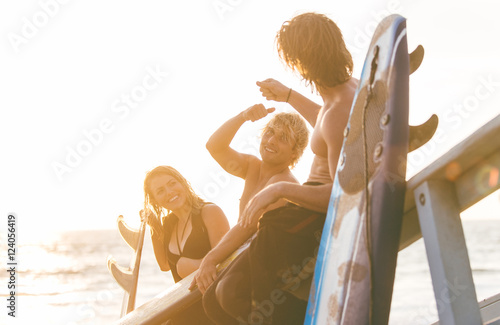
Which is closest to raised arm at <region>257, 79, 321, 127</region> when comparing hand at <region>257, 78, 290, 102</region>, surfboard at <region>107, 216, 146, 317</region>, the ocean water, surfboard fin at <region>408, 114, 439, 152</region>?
hand at <region>257, 78, 290, 102</region>

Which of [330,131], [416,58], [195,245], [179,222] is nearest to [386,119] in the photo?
[416,58]

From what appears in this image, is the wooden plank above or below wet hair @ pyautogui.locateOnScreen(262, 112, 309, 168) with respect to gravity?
below

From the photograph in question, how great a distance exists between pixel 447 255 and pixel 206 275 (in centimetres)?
156

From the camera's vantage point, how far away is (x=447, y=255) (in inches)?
57.8

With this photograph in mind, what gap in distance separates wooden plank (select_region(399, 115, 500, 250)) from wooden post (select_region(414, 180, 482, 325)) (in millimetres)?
30

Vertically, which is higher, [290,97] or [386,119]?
[290,97]

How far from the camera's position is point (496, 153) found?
1.38 m

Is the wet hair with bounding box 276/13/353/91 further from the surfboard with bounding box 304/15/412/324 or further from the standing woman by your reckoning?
the standing woman

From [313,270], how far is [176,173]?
196 centimetres

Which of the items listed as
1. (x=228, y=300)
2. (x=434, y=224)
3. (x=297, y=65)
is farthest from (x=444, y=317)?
(x=297, y=65)

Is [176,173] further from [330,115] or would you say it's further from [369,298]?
[369,298]

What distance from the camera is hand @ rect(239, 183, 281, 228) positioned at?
2395mm

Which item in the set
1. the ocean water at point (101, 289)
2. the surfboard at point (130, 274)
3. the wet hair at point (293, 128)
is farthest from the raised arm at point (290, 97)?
the ocean water at point (101, 289)

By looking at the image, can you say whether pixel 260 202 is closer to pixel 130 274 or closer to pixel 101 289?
pixel 130 274
